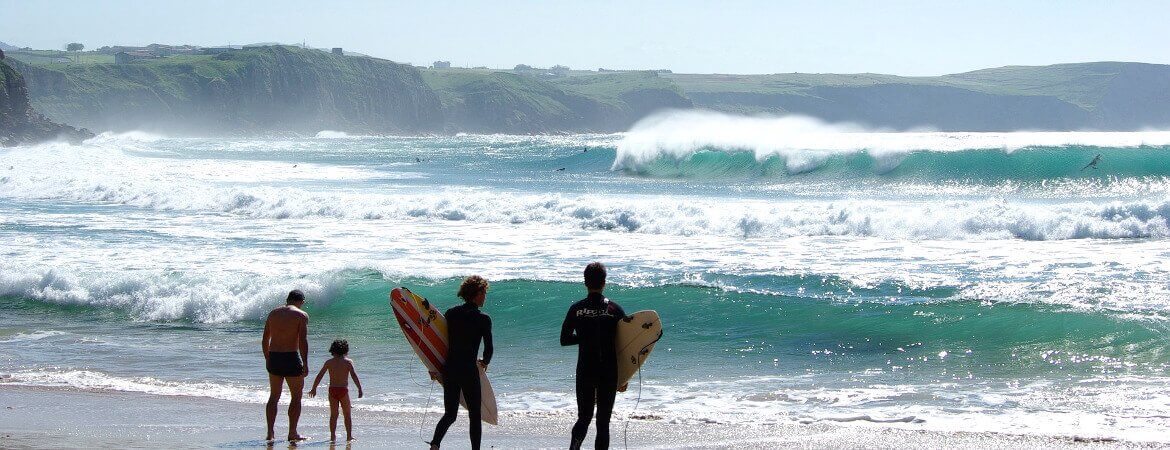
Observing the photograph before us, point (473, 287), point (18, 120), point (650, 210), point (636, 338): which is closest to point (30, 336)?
point (473, 287)

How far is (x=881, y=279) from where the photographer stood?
13844 millimetres

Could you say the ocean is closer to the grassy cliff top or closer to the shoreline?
the shoreline

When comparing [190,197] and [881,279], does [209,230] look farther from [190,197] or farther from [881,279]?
[881,279]

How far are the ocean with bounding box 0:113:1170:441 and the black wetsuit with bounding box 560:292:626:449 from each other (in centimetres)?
170

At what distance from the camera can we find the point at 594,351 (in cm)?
570

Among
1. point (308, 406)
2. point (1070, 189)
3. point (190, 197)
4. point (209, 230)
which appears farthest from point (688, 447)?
point (1070, 189)

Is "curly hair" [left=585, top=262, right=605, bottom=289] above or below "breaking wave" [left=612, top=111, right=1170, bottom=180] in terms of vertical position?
below

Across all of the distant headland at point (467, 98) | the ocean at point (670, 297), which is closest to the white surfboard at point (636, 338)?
the ocean at point (670, 297)

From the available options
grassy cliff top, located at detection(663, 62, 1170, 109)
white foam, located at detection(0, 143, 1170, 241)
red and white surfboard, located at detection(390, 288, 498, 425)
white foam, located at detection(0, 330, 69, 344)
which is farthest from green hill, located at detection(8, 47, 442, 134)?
red and white surfboard, located at detection(390, 288, 498, 425)

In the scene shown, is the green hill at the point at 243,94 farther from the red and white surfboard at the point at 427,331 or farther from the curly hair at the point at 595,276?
the curly hair at the point at 595,276

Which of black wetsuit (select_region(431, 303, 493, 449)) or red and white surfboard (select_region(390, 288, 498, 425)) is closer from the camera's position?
black wetsuit (select_region(431, 303, 493, 449))

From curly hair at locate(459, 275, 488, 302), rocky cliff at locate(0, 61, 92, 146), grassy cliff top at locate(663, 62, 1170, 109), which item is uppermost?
grassy cliff top at locate(663, 62, 1170, 109)

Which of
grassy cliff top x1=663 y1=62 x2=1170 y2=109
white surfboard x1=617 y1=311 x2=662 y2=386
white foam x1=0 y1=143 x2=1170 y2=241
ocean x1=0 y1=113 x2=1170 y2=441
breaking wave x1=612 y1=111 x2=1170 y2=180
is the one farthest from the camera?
grassy cliff top x1=663 y1=62 x2=1170 y2=109

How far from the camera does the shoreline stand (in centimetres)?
673
